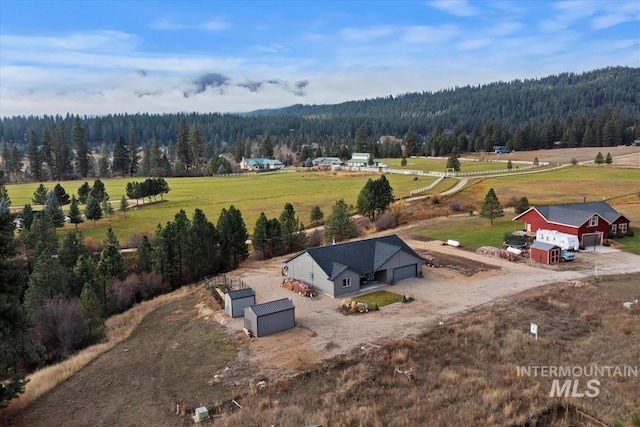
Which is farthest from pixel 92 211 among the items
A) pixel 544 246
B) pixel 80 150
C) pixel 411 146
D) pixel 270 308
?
pixel 411 146

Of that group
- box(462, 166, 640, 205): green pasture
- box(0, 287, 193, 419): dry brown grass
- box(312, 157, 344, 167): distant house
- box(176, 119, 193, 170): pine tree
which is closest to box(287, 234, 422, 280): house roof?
box(0, 287, 193, 419): dry brown grass

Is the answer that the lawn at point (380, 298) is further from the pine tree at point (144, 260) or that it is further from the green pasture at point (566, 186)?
the green pasture at point (566, 186)

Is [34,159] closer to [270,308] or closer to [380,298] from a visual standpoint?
[270,308]

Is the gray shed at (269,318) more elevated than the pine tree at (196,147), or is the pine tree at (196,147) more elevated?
the pine tree at (196,147)

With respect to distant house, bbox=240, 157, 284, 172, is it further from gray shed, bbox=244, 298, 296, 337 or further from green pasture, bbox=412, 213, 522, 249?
gray shed, bbox=244, 298, 296, 337

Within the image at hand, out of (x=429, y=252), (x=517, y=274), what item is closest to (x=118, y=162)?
(x=429, y=252)

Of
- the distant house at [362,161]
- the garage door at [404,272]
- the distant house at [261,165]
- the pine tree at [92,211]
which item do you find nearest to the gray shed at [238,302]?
the garage door at [404,272]

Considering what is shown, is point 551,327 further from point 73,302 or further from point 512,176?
Result: point 512,176
